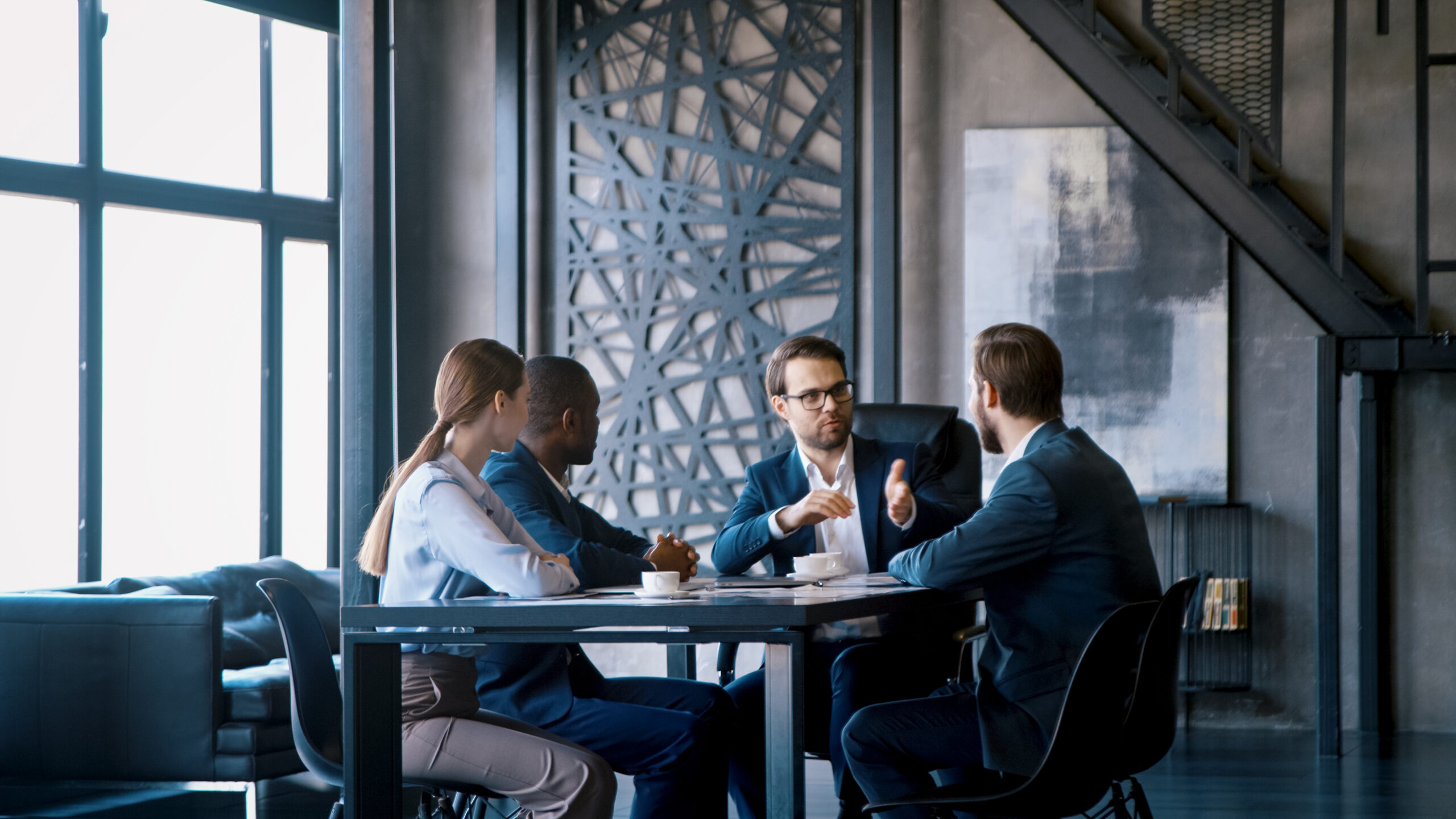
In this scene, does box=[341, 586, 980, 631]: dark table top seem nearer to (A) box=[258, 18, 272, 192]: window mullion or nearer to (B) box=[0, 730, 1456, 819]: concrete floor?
(B) box=[0, 730, 1456, 819]: concrete floor

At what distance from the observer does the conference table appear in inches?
90.2

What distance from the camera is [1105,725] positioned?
2373 mm

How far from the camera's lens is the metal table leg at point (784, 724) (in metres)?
2.28

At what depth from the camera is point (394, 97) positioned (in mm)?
7520

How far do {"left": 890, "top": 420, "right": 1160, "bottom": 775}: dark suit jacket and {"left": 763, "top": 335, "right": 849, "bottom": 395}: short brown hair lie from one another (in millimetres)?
1083

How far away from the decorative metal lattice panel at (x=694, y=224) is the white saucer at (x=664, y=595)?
4.01 metres

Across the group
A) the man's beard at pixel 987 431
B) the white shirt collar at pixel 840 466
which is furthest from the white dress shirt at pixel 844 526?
the man's beard at pixel 987 431

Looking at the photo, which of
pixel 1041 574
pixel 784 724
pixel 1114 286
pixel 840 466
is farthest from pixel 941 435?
pixel 1114 286

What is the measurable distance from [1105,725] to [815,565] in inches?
34.3

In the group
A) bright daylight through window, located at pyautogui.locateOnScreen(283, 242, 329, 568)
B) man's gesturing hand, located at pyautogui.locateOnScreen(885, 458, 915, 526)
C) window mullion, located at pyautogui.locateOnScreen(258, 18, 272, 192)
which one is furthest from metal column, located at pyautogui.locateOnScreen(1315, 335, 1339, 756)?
window mullion, located at pyautogui.locateOnScreen(258, 18, 272, 192)

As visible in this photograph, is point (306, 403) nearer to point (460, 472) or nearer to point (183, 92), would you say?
point (183, 92)

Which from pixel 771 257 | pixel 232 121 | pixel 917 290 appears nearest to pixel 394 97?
pixel 232 121

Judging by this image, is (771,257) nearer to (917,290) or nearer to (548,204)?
(917,290)

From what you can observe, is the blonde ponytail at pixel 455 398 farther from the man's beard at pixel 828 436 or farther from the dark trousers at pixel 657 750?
the man's beard at pixel 828 436
